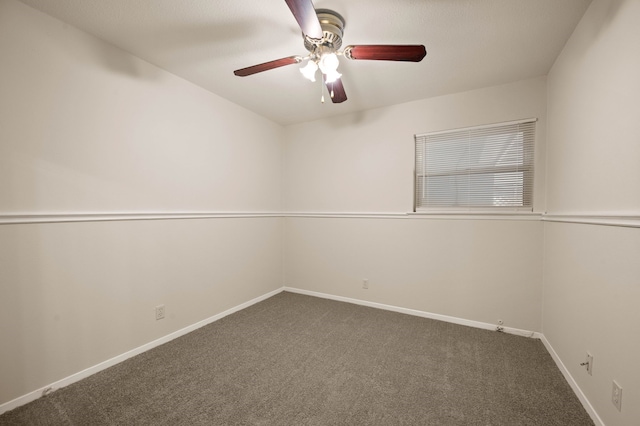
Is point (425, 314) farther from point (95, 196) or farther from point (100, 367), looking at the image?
point (95, 196)

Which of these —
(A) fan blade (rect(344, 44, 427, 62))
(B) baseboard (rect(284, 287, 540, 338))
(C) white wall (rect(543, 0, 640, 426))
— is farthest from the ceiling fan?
(B) baseboard (rect(284, 287, 540, 338))

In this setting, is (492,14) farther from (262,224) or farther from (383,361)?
(262,224)

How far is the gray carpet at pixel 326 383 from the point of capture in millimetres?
1477

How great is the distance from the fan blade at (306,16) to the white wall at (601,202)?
1469 millimetres

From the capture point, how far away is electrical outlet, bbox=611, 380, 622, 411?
1.23 m

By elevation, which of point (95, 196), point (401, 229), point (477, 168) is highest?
point (477, 168)

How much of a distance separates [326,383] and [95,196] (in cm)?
213

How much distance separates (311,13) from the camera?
1.25 m

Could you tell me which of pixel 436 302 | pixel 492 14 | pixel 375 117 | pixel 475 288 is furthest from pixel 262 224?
pixel 492 14

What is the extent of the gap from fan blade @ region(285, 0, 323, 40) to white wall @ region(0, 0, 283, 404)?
1637 millimetres

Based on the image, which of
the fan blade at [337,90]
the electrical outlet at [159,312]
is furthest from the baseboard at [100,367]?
the fan blade at [337,90]

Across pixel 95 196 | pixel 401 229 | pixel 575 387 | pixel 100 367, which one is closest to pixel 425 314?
pixel 401 229

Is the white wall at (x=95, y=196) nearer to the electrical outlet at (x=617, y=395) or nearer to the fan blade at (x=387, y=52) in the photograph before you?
the fan blade at (x=387, y=52)

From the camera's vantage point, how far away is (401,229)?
9.92 ft
